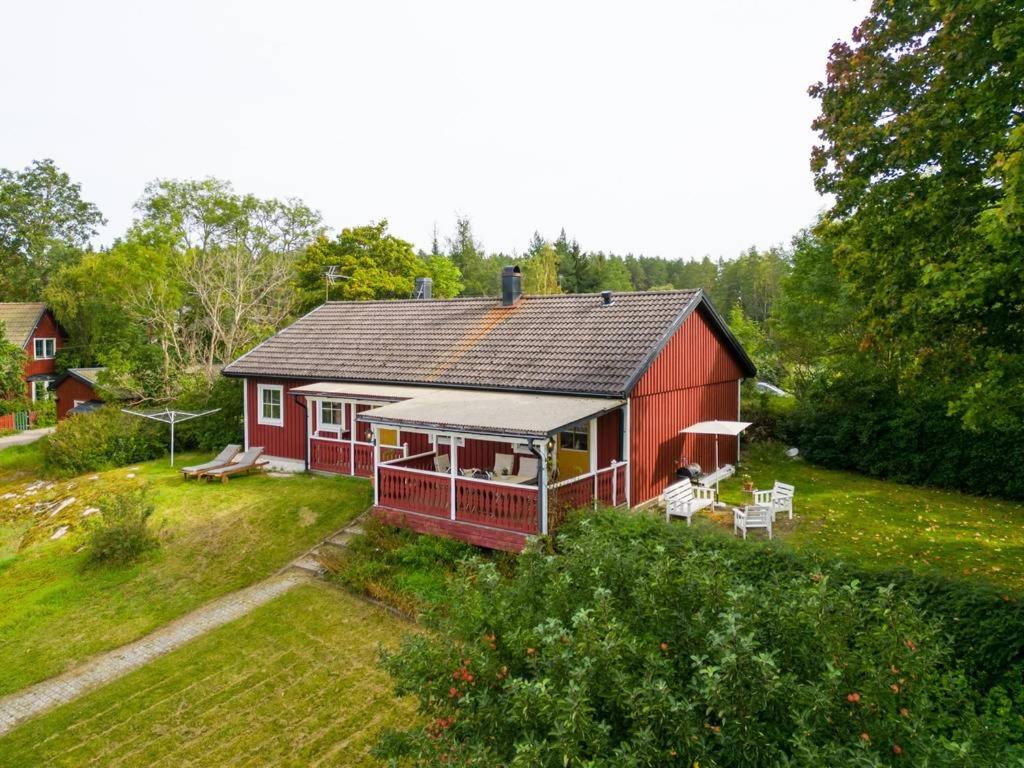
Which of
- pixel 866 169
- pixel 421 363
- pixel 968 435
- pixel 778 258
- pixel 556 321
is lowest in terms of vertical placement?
pixel 968 435

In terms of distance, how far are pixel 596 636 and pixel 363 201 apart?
5077cm

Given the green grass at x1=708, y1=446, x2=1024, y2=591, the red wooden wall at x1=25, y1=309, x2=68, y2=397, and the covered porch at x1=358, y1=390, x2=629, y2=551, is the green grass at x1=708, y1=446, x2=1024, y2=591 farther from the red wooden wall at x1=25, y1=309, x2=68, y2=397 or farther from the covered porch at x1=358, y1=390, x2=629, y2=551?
the red wooden wall at x1=25, y1=309, x2=68, y2=397

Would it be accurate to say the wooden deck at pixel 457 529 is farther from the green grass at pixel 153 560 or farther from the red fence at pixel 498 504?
the green grass at pixel 153 560

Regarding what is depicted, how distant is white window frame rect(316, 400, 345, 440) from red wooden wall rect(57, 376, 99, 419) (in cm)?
2237

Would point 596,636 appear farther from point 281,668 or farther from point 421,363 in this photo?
point 421,363

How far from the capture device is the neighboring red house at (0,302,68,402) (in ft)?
127

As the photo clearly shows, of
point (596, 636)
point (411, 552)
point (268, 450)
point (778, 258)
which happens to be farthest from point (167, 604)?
point (778, 258)

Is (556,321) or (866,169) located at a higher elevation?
(866,169)

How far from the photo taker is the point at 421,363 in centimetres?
1727

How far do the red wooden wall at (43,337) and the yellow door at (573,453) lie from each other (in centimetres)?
3852

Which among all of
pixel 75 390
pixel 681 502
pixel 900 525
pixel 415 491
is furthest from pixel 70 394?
pixel 900 525

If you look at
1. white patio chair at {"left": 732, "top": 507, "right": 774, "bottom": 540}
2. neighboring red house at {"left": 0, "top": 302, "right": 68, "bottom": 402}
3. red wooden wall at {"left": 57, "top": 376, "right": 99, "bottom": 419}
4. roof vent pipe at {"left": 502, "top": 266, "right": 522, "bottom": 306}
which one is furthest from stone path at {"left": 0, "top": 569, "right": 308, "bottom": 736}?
neighboring red house at {"left": 0, "top": 302, "right": 68, "bottom": 402}

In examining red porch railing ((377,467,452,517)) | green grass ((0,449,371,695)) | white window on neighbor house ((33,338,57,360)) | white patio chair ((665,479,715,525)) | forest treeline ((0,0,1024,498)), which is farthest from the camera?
white window on neighbor house ((33,338,57,360))

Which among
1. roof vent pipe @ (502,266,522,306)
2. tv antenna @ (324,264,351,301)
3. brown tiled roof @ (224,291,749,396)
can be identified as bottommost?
brown tiled roof @ (224,291,749,396)
